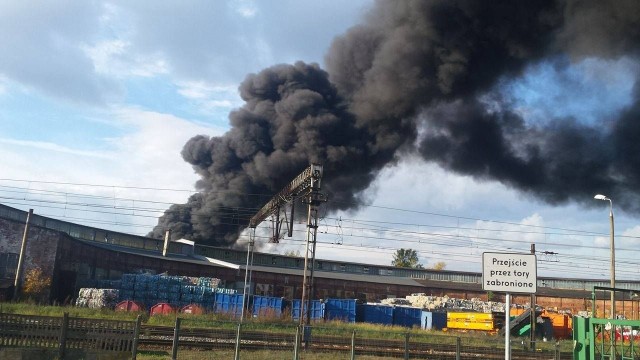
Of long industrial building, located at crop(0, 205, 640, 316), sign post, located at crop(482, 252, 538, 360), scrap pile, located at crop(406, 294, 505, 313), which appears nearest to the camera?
sign post, located at crop(482, 252, 538, 360)

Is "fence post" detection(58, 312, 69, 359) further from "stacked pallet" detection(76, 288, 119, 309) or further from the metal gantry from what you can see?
"stacked pallet" detection(76, 288, 119, 309)

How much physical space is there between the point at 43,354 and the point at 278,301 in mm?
26302

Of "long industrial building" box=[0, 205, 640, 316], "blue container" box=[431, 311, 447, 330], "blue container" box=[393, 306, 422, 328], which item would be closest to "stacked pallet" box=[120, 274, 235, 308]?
"long industrial building" box=[0, 205, 640, 316]

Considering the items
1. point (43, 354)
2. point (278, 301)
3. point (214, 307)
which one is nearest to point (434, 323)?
point (278, 301)

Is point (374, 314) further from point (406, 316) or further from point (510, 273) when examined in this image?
point (510, 273)

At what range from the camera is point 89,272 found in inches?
1528

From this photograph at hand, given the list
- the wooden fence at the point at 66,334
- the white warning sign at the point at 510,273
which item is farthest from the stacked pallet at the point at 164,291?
the white warning sign at the point at 510,273

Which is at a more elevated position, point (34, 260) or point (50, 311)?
point (34, 260)

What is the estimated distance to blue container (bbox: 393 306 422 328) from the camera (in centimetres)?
3650

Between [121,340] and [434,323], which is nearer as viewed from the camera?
[121,340]

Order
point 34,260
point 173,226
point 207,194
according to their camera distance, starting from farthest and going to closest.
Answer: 1. point 173,226
2. point 207,194
3. point 34,260

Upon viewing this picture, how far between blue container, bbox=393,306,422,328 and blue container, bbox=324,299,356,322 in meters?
2.99

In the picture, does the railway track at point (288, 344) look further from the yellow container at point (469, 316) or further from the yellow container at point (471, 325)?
the yellow container at point (469, 316)

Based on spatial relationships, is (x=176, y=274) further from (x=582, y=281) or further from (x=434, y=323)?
(x=582, y=281)
